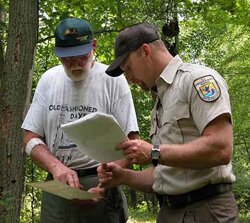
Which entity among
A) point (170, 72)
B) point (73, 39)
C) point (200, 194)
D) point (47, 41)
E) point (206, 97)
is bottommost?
point (200, 194)

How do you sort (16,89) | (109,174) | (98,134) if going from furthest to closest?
(16,89), (109,174), (98,134)

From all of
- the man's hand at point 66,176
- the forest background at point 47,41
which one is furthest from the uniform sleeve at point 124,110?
the forest background at point 47,41

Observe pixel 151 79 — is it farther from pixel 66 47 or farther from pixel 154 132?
pixel 66 47

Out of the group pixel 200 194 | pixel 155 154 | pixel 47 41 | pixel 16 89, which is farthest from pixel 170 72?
pixel 47 41

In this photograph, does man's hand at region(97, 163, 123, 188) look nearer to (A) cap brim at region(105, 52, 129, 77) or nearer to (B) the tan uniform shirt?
(B) the tan uniform shirt

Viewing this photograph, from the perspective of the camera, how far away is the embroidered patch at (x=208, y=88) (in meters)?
2.12

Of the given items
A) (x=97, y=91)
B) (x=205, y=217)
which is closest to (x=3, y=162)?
(x=97, y=91)

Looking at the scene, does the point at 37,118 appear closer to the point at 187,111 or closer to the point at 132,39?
the point at 132,39

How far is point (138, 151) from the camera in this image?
217 centimetres

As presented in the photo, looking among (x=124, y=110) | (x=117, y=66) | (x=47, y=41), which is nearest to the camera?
(x=117, y=66)

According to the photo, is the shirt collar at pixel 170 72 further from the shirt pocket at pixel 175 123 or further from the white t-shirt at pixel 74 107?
the white t-shirt at pixel 74 107

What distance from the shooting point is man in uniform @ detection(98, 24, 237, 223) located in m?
2.10

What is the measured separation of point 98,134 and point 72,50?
76 centimetres

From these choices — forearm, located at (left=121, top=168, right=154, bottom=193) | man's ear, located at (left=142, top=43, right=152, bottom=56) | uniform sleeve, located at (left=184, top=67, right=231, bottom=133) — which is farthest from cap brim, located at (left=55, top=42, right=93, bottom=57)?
uniform sleeve, located at (left=184, top=67, right=231, bottom=133)
